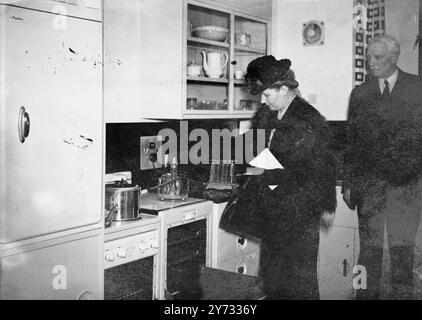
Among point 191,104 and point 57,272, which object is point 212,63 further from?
point 57,272

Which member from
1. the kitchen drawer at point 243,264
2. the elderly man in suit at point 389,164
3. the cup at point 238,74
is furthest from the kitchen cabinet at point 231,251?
the cup at point 238,74

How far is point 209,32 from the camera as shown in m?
2.68

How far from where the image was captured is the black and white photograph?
1.62 m

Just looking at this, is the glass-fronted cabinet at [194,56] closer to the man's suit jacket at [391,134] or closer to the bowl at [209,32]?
the bowl at [209,32]

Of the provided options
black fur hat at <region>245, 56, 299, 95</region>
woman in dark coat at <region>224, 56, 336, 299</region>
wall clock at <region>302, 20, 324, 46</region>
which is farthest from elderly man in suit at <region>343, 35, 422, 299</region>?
wall clock at <region>302, 20, 324, 46</region>

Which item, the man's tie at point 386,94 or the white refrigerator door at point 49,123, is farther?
the man's tie at point 386,94

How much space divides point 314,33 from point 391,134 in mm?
895

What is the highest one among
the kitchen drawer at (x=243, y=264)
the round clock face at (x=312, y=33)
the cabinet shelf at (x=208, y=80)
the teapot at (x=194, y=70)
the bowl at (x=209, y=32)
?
the round clock face at (x=312, y=33)

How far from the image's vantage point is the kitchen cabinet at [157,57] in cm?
238

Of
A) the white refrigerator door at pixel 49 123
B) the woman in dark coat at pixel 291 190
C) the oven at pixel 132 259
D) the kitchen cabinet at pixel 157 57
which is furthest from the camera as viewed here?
the kitchen cabinet at pixel 157 57

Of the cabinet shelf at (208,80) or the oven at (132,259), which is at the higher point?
the cabinet shelf at (208,80)

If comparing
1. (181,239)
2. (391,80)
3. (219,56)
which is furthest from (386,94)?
(181,239)

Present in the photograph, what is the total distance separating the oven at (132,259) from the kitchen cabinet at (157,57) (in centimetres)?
56
